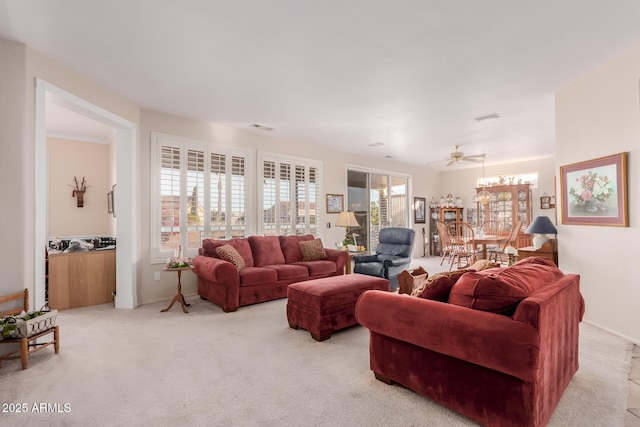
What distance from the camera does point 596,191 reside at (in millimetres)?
3350

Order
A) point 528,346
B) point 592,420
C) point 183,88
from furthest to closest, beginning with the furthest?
point 183,88 < point 592,420 < point 528,346

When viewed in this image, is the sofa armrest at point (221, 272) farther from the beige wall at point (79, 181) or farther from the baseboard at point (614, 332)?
the baseboard at point (614, 332)

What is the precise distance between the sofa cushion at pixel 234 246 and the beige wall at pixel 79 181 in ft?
7.46

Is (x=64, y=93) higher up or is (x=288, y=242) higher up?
(x=64, y=93)

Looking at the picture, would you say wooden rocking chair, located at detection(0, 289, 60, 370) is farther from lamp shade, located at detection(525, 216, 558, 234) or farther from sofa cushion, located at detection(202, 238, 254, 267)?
lamp shade, located at detection(525, 216, 558, 234)

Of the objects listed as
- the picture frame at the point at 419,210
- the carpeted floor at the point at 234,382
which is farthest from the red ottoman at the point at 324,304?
the picture frame at the point at 419,210

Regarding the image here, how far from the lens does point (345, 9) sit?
7.58 ft

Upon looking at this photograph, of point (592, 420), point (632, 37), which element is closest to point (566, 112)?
point (632, 37)

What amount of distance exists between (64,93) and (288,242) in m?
3.39

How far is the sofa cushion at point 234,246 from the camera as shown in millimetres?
4535

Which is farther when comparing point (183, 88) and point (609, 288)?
point (183, 88)

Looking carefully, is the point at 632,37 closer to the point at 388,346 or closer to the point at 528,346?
the point at 528,346

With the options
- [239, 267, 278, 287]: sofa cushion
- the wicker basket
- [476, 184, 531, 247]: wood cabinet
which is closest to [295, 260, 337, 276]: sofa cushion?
[239, 267, 278, 287]: sofa cushion

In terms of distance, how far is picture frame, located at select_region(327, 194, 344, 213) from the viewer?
6.80 m
